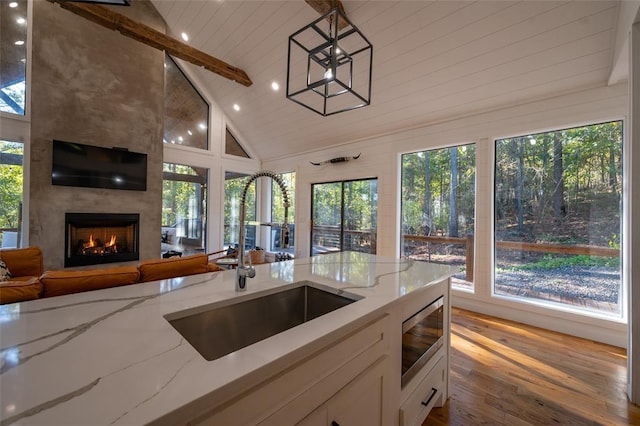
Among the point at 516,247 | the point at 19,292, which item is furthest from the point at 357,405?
the point at 516,247

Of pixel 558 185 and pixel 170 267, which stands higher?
pixel 558 185

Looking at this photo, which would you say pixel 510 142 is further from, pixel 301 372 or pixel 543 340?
pixel 301 372

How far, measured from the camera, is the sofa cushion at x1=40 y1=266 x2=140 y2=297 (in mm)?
1401

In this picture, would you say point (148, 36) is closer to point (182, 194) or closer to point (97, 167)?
point (97, 167)

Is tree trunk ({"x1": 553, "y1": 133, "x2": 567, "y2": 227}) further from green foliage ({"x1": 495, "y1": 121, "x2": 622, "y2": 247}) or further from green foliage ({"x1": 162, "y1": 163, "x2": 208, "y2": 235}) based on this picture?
green foliage ({"x1": 162, "y1": 163, "x2": 208, "y2": 235})

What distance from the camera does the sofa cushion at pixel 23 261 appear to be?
2.97 metres

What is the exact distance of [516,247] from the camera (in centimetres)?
346

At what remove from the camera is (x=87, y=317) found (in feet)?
3.03

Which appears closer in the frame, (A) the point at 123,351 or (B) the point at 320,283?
(A) the point at 123,351

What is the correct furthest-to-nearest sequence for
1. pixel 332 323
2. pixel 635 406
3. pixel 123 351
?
1. pixel 635 406
2. pixel 332 323
3. pixel 123 351

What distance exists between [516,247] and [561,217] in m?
0.58

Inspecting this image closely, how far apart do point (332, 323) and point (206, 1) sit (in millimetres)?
4945

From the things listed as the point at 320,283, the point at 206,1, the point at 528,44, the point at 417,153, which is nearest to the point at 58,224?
the point at 206,1

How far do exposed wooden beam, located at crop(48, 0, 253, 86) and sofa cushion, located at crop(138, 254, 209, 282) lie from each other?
3849 mm
